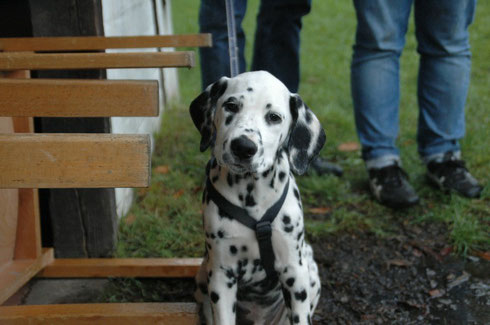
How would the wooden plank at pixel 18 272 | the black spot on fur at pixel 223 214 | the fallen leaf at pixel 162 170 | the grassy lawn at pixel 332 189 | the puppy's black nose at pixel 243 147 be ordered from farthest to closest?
the fallen leaf at pixel 162 170, the grassy lawn at pixel 332 189, the wooden plank at pixel 18 272, the black spot on fur at pixel 223 214, the puppy's black nose at pixel 243 147

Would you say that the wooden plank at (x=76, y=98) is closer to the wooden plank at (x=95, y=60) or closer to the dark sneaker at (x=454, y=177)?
the wooden plank at (x=95, y=60)

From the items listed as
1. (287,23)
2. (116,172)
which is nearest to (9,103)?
(116,172)

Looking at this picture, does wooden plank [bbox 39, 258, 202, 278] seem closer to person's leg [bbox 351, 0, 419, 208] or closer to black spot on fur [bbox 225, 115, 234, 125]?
black spot on fur [bbox 225, 115, 234, 125]

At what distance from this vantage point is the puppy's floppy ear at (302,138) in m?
2.18

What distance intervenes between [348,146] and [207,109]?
9.46 feet

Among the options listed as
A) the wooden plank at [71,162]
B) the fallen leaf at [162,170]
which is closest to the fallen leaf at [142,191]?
the fallen leaf at [162,170]

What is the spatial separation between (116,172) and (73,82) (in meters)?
0.55

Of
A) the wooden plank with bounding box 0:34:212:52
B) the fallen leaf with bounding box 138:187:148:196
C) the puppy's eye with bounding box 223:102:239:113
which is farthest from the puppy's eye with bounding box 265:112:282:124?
the fallen leaf with bounding box 138:187:148:196

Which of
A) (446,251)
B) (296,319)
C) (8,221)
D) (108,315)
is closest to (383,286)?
(446,251)

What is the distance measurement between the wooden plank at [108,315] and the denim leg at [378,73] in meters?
2.01

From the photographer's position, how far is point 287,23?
420cm

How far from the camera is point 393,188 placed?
3783 mm

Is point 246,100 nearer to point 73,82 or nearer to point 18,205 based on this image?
point 73,82

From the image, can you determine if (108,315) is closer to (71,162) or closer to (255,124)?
(71,162)
